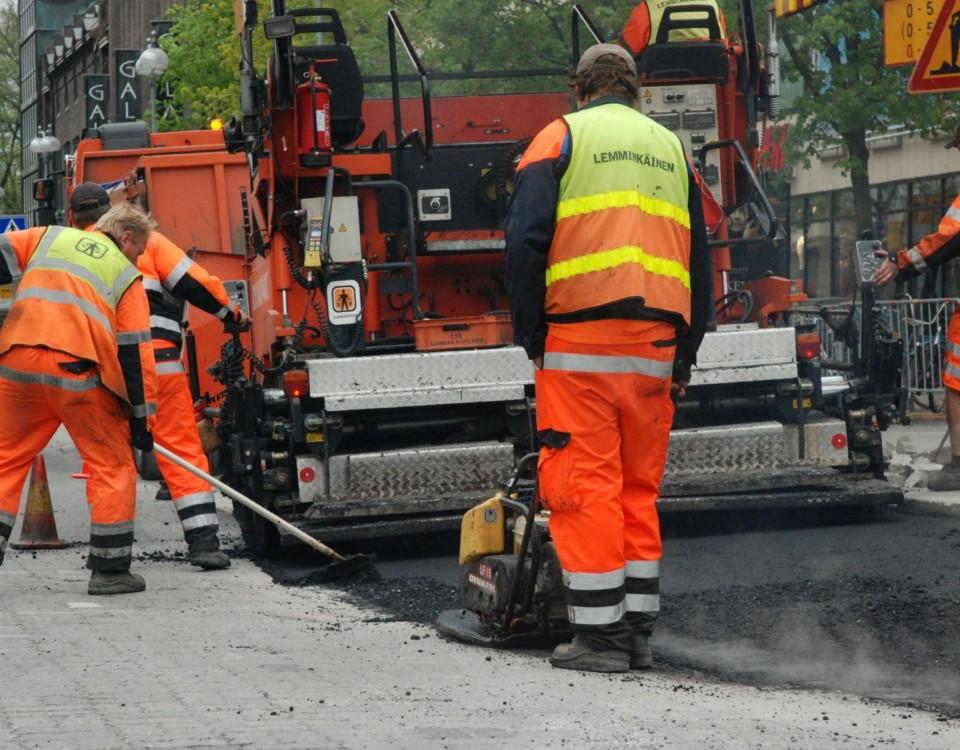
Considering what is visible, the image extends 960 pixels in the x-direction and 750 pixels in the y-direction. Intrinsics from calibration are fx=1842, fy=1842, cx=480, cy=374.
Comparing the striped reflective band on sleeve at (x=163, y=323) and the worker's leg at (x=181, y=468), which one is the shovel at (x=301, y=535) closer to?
the worker's leg at (x=181, y=468)

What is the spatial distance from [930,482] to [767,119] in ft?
7.64

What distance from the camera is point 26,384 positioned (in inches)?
298

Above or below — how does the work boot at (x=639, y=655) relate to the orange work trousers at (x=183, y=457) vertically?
below

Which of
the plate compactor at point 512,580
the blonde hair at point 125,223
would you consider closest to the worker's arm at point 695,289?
the plate compactor at point 512,580

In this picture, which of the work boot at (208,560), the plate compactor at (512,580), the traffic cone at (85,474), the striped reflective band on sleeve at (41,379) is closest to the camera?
the plate compactor at (512,580)

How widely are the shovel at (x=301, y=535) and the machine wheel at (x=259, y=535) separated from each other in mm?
224

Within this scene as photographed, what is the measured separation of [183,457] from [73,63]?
219 ft

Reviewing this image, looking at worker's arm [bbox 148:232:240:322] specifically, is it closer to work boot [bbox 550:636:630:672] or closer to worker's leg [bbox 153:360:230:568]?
worker's leg [bbox 153:360:230:568]

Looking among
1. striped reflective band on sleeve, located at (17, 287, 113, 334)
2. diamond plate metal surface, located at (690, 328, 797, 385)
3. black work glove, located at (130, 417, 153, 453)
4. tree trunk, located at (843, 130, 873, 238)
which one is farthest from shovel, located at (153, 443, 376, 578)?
tree trunk, located at (843, 130, 873, 238)

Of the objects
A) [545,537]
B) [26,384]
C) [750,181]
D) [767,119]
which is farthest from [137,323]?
[767,119]

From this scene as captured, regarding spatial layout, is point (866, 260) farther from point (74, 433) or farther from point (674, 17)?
point (74, 433)

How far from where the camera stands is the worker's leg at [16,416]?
24.8 ft

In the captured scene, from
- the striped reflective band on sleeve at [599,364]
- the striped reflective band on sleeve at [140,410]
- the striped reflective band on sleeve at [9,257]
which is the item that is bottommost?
the striped reflective band on sleeve at [140,410]

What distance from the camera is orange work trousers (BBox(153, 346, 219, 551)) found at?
8734 mm
